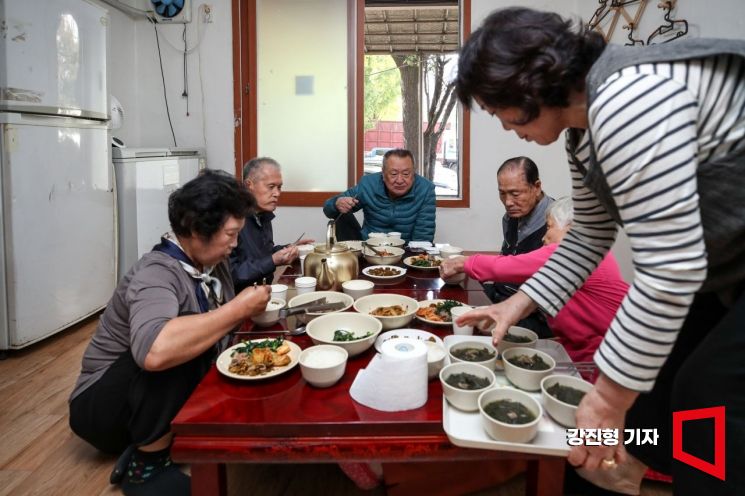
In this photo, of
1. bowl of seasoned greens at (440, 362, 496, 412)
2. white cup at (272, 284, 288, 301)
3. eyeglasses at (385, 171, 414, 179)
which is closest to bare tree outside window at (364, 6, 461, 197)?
eyeglasses at (385, 171, 414, 179)

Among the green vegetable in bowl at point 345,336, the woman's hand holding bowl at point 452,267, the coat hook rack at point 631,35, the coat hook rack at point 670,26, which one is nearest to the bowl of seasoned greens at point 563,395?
the green vegetable in bowl at point 345,336

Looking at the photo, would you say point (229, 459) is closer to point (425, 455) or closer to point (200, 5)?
point (425, 455)

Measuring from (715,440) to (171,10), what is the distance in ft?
15.1

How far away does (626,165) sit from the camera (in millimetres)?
729

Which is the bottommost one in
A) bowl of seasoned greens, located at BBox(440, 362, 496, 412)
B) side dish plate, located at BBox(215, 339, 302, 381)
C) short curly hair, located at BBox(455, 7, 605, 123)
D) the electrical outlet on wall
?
side dish plate, located at BBox(215, 339, 302, 381)

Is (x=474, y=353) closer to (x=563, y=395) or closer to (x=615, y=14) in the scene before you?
(x=563, y=395)

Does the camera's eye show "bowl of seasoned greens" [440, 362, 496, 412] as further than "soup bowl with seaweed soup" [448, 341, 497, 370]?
No

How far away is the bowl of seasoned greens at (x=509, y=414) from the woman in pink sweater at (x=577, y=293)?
72cm

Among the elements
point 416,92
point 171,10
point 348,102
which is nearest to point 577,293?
point 348,102

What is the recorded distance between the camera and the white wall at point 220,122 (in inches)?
167

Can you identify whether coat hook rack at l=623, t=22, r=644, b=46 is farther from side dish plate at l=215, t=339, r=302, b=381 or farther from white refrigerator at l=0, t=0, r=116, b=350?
white refrigerator at l=0, t=0, r=116, b=350

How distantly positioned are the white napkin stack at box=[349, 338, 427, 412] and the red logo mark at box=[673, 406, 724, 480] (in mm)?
441

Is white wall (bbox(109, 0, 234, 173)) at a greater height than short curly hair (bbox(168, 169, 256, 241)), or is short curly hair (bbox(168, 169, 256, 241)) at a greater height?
white wall (bbox(109, 0, 234, 173))

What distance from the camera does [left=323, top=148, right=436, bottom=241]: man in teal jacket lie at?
3232 millimetres
